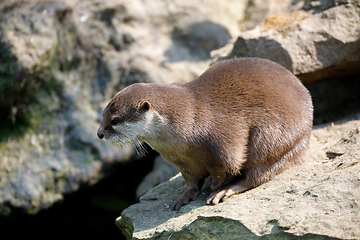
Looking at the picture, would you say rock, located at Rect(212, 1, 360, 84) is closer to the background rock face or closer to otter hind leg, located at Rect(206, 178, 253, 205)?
the background rock face

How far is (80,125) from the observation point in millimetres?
5441

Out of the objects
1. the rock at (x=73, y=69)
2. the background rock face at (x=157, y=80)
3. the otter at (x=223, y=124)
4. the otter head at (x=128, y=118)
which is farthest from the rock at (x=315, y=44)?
the rock at (x=73, y=69)

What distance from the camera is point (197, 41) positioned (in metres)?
6.24

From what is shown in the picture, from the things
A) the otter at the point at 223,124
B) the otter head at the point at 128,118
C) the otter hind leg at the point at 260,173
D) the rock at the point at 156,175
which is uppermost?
the otter head at the point at 128,118

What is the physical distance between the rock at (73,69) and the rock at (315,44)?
204cm

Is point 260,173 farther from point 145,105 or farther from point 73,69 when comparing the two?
point 73,69

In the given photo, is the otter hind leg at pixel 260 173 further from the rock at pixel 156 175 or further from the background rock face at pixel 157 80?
the rock at pixel 156 175

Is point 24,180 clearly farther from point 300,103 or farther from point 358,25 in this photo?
point 358,25

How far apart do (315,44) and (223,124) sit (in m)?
1.83

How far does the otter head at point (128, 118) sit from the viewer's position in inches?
112

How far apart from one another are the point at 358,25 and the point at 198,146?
254 centimetres

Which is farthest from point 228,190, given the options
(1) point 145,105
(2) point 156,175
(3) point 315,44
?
(2) point 156,175

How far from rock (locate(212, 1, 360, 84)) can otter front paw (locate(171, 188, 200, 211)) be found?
184 centimetres

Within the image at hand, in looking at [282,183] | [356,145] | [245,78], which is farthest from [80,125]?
[356,145]
